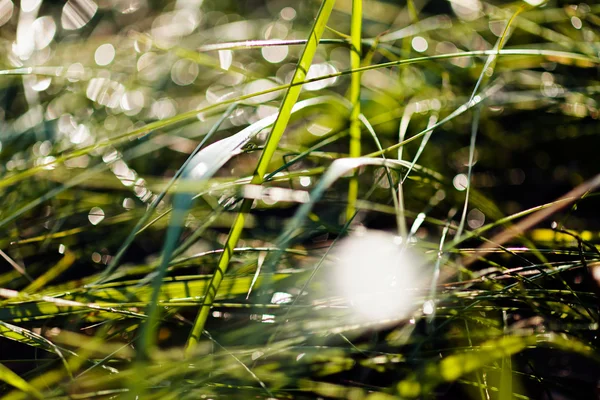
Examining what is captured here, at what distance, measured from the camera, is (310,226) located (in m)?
0.67

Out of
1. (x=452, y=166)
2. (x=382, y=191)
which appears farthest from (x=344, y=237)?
(x=452, y=166)

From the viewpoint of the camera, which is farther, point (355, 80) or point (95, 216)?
point (95, 216)

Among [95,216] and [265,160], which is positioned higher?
[265,160]

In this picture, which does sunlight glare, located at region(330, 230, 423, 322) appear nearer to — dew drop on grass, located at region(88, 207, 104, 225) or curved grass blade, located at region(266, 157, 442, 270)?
curved grass blade, located at region(266, 157, 442, 270)

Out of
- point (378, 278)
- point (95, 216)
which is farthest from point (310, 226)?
point (95, 216)

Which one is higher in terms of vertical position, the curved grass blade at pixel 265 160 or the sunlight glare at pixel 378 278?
the curved grass blade at pixel 265 160

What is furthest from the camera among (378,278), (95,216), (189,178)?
(95,216)

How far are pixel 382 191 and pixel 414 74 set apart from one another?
316 millimetres

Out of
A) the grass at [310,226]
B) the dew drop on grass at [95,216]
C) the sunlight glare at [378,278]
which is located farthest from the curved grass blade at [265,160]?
the dew drop on grass at [95,216]

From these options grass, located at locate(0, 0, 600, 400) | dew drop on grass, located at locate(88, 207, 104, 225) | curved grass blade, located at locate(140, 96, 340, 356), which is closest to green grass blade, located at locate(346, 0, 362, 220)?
grass, located at locate(0, 0, 600, 400)

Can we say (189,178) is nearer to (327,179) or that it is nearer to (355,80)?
(327,179)

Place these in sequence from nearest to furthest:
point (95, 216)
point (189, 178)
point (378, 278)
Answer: point (189, 178), point (378, 278), point (95, 216)

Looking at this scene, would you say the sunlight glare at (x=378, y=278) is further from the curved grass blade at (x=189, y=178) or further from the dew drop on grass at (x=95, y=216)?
the dew drop on grass at (x=95, y=216)

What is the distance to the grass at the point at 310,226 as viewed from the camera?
511mm
